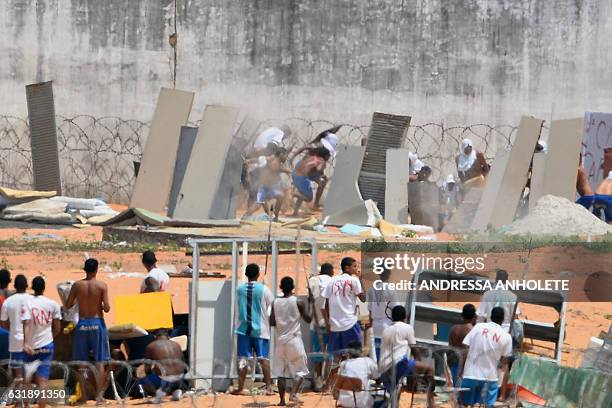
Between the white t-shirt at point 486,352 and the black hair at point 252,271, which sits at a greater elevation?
the black hair at point 252,271

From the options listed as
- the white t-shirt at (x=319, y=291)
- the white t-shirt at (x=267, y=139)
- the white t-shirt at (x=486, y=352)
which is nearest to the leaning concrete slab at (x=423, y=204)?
the white t-shirt at (x=267, y=139)

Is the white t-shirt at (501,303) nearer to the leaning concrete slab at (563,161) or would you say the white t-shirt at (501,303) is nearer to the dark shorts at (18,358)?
the dark shorts at (18,358)

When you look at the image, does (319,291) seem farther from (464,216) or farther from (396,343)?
(464,216)

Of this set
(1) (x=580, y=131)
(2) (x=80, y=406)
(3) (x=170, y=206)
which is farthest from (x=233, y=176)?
(2) (x=80, y=406)

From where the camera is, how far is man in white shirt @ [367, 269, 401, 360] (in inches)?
515

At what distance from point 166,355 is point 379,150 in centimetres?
1261

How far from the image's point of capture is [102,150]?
27.5 meters

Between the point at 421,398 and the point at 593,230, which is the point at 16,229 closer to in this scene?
the point at 593,230

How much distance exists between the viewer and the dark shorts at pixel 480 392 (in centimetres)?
1112

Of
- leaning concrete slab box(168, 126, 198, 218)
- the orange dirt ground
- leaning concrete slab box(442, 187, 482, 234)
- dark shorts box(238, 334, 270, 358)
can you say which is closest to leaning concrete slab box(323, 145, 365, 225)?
leaning concrete slab box(442, 187, 482, 234)

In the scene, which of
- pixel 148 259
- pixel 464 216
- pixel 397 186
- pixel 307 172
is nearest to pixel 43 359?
pixel 148 259

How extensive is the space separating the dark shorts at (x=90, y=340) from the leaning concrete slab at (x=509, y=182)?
440 inches

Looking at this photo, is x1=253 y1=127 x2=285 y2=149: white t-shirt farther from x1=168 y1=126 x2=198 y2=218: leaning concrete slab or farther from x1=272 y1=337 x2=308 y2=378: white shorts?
x1=272 y1=337 x2=308 y2=378: white shorts

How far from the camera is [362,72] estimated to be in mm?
28438
